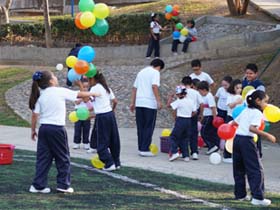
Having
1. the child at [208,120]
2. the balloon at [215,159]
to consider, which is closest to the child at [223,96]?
the child at [208,120]

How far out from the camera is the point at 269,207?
870 centimetres

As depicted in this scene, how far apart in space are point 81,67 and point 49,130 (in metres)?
1.60

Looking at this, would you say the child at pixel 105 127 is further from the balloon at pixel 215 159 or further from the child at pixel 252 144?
the child at pixel 252 144

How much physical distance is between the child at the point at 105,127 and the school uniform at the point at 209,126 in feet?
7.43

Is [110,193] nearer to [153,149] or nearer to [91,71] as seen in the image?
[91,71]

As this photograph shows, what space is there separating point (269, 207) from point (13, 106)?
10.8 meters

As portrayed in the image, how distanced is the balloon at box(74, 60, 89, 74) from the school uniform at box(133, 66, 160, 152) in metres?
2.13

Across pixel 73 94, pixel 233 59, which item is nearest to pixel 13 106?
pixel 233 59

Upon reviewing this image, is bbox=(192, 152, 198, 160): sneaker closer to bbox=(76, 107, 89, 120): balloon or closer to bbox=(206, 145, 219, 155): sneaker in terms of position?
bbox=(206, 145, 219, 155): sneaker

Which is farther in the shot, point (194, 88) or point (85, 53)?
point (194, 88)

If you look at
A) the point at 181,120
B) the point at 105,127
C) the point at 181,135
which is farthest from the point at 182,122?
the point at 105,127

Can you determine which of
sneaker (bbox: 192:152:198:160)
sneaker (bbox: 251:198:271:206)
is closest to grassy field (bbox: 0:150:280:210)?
sneaker (bbox: 251:198:271:206)

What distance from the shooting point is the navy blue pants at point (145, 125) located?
490 inches

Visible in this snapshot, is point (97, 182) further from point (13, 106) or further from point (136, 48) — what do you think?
point (136, 48)
